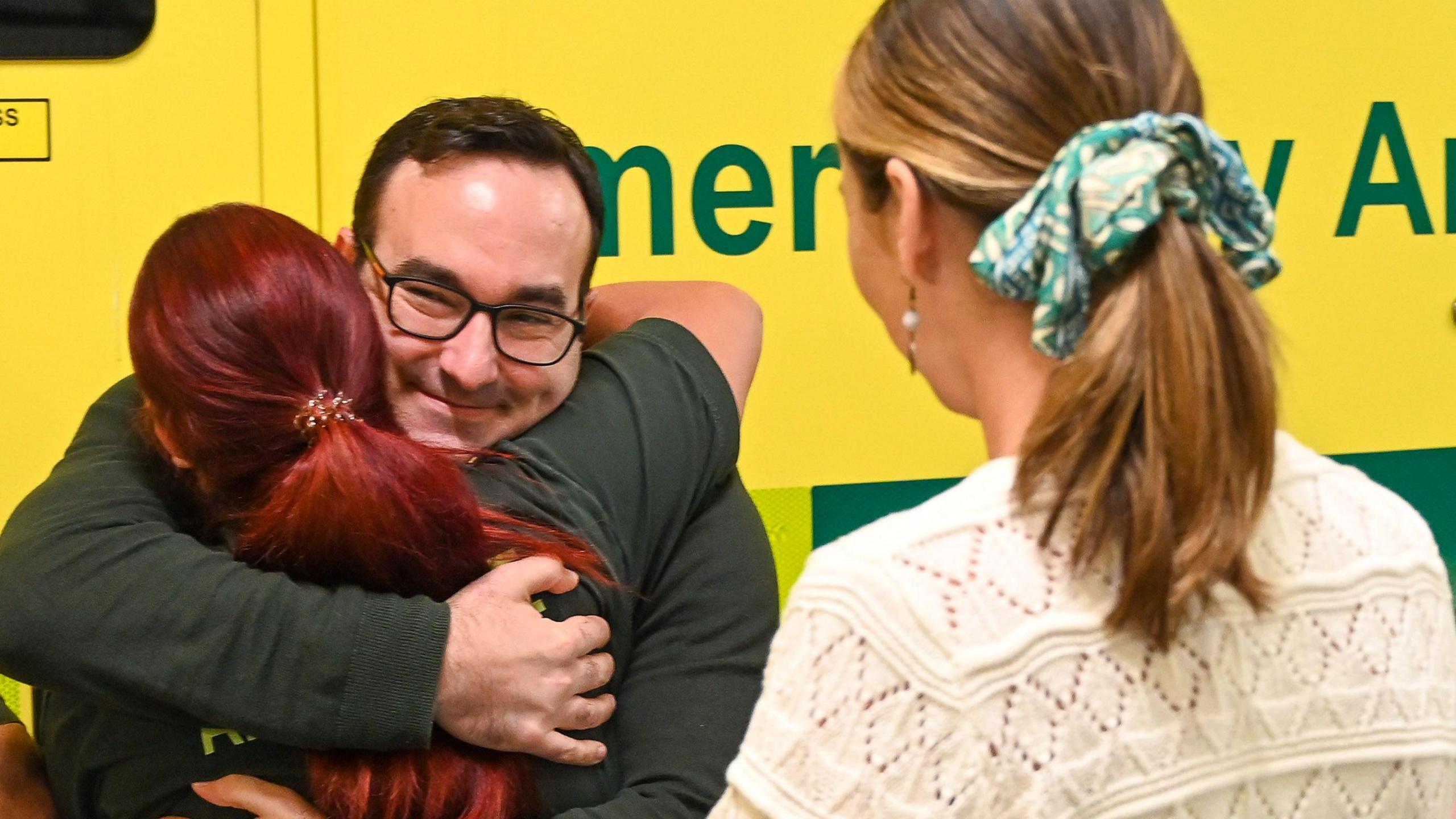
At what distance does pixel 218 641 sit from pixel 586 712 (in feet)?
0.96

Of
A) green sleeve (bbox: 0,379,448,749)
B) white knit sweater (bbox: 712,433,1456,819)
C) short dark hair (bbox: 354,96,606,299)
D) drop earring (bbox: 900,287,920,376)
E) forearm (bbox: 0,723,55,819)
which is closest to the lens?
white knit sweater (bbox: 712,433,1456,819)

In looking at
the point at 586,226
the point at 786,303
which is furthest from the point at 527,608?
the point at 786,303

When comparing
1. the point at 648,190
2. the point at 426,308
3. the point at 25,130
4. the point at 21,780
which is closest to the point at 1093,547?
the point at 426,308

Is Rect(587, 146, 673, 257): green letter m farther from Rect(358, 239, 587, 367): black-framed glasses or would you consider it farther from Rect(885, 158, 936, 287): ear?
Rect(885, 158, 936, 287): ear

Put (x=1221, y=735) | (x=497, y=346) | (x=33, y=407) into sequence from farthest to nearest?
1. (x=33, y=407)
2. (x=497, y=346)
3. (x=1221, y=735)

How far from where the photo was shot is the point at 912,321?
904 mm

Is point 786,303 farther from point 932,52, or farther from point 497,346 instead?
point 932,52

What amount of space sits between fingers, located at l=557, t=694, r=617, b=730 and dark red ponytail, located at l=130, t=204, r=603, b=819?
6 centimetres

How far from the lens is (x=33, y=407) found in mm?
1731

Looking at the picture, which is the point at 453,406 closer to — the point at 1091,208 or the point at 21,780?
the point at 21,780

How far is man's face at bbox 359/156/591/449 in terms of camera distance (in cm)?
131

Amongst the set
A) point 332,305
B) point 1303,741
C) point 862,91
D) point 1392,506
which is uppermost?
point 862,91

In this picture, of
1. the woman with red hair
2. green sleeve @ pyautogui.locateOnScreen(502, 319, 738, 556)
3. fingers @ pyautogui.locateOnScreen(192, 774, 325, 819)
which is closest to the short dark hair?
green sleeve @ pyautogui.locateOnScreen(502, 319, 738, 556)

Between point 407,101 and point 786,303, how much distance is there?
1.79 feet
